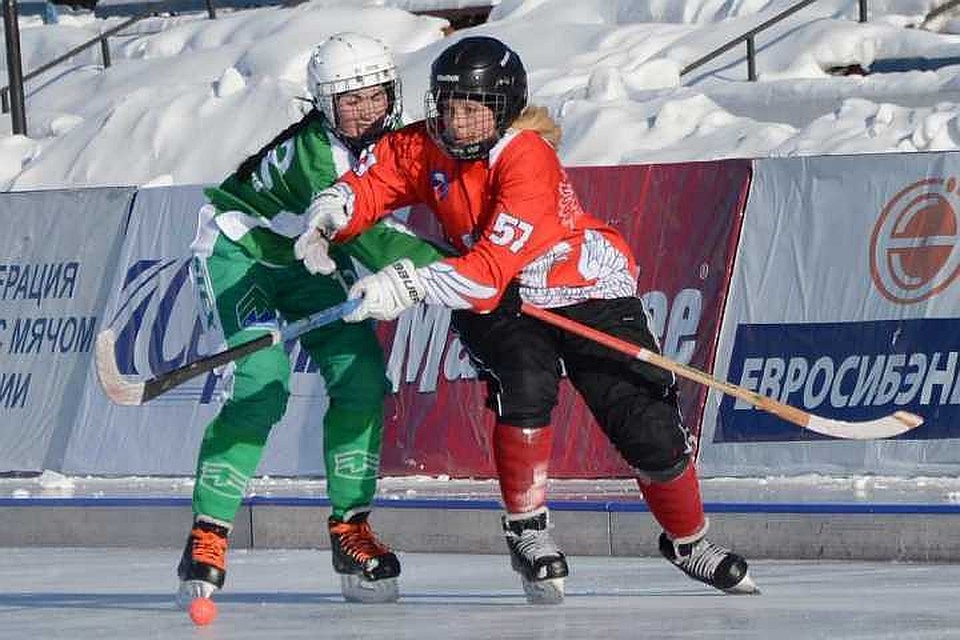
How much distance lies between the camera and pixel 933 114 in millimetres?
14297

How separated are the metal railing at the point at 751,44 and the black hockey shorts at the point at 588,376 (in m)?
10.2

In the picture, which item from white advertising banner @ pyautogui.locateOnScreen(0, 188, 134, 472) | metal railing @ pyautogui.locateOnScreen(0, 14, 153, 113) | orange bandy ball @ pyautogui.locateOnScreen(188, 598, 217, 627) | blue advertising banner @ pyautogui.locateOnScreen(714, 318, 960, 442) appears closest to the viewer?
orange bandy ball @ pyautogui.locateOnScreen(188, 598, 217, 627)

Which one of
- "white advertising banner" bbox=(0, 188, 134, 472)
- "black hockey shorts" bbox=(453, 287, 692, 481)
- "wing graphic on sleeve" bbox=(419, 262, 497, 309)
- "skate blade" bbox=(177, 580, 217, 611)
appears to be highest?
"wing graphic on sleeve" bbox=(419, 262, 497, 309)

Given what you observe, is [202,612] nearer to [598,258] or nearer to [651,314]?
[598,258]

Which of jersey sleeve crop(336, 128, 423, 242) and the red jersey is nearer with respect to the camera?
the red jersey

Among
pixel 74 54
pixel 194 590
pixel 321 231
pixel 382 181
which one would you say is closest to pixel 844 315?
pixel 382 181

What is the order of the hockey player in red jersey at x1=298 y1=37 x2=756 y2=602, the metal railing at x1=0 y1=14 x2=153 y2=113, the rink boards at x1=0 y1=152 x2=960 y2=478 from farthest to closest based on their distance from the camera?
the metal railing at x1=0 y1=14 x2=153 y2=113 → the rink boards at x1=0 y1=152 x2=960 y2=478 → the hockey player in red jersey at x1=298 y1=37 x2=756 y2=602

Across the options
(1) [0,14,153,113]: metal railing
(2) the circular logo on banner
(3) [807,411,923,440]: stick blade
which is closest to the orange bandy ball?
(3) [807,411,923,440]: stick blade

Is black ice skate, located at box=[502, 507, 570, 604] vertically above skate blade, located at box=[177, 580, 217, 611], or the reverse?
black ice skate, located at box=[502, 507, 570, 604]

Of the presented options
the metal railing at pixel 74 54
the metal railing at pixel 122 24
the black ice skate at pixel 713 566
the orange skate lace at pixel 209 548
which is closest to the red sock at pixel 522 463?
the black ice skate at pixel 713 566

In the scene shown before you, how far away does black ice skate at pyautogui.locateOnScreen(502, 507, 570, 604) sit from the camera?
659 centimetres

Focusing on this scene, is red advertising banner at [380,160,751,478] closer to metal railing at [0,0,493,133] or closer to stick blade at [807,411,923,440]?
stick blade at [807,411,923,440]

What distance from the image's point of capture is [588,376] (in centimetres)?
677

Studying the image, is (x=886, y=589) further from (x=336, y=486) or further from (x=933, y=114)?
(x=933, y=114)
